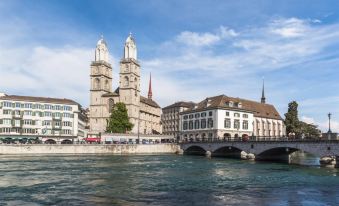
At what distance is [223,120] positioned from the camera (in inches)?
4587

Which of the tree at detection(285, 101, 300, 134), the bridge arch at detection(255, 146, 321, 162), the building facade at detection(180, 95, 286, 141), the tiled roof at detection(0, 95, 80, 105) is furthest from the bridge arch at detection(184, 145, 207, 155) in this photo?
the tiled roof at detection(0, 95, 80, 105)

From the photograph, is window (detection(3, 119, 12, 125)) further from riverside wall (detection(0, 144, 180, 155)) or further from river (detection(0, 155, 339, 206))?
river (detection(0, 155, 339, 206))

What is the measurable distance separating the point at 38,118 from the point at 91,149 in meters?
28.6

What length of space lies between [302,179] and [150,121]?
130m

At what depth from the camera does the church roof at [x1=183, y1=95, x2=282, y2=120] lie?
120m

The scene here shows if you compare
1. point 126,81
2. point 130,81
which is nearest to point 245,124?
point 130,81

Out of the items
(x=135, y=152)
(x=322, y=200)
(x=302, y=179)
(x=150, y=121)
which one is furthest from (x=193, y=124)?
(x=322, y=200)

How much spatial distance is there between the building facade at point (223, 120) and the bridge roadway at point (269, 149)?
8.89 m

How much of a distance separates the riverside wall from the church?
3364cm

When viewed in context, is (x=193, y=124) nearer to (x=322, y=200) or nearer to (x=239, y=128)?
(x=239, y=128)

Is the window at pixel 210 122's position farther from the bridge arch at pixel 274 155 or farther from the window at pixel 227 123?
the bridge arch at pixel 274 155

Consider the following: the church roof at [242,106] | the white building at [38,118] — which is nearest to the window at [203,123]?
the church roof at [242,106]

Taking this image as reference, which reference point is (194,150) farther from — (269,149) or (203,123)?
(269,149)

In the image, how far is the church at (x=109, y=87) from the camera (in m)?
147
